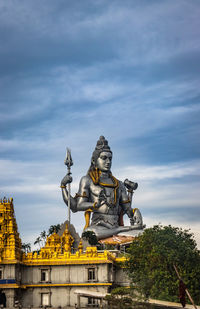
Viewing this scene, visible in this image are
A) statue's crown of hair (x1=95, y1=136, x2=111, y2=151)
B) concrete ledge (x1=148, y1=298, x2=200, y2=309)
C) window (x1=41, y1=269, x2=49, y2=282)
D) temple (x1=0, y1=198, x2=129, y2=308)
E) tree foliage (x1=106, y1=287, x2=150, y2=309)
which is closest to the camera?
concrete ledge (x1=148, y1=298, x2=200, y2=309)

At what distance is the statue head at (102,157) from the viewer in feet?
222

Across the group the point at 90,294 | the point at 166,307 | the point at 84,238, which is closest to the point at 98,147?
the point at 84,238

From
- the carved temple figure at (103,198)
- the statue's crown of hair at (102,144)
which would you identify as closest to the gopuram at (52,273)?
the carved temple figure at (103,198)

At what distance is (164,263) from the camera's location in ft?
147

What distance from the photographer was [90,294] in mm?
43062

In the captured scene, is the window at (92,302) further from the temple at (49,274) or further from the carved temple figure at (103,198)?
the carved temple figure at (103,198)

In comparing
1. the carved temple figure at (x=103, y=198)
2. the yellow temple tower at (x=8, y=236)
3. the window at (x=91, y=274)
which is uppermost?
the carved temple figure at (x=103, y=198)

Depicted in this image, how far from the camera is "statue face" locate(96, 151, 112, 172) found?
67750 millimetres

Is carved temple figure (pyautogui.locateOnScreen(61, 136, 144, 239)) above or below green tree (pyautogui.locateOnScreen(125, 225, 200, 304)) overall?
above

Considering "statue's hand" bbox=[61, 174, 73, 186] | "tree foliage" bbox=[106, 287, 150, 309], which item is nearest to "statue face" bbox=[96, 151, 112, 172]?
"statue's hand" bbox=[61, 174, 73, 186]

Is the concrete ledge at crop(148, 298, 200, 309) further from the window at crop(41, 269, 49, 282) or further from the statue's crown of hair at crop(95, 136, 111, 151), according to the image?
the statue's crown of hair at crop(95, 136, 111, 151)

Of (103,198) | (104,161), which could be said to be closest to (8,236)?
(103,198)

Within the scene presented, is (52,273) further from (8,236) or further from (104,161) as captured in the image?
(104,161)

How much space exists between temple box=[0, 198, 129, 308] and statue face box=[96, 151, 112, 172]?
18.8 meters
